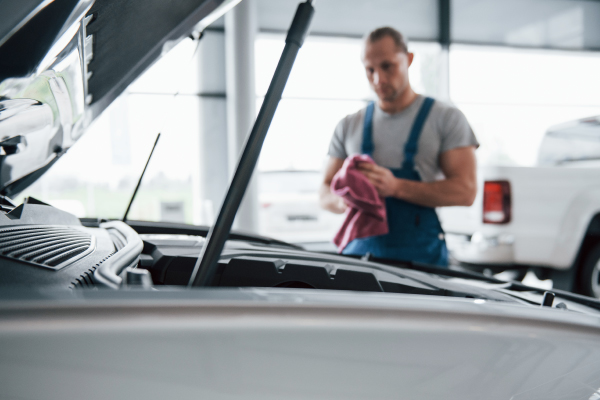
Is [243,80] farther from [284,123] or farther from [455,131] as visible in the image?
[455,131]

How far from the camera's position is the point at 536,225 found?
329 centimetres

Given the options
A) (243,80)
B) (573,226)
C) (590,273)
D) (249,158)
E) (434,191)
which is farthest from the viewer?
(243,80)

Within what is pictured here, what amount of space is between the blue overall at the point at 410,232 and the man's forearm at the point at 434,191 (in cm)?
8

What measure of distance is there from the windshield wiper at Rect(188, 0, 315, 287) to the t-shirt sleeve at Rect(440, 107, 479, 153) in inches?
47.5

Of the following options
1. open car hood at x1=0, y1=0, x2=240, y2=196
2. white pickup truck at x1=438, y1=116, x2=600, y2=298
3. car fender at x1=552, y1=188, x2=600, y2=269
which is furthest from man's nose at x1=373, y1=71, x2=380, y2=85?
car fender at x1=552, y1=188, x2=600, y2=269

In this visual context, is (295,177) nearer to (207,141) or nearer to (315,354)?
(207,141)

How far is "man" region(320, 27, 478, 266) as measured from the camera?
5.99 feet

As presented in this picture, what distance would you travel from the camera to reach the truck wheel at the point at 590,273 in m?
3.62

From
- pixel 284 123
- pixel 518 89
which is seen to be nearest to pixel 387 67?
pixel 284 123

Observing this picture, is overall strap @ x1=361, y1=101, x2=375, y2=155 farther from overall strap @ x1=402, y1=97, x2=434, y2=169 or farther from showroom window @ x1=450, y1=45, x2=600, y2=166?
showroom window @ x1=450, y1=45, x2=600, y2=166

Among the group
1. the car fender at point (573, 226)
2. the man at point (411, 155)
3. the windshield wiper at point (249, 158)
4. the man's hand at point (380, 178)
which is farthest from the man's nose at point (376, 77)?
the car fender at point (573, 226)

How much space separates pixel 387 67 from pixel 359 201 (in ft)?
1.90

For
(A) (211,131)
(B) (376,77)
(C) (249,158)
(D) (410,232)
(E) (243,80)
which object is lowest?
(D) (410,232)

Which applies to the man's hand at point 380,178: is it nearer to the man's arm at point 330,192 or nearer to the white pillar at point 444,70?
the man's arm at point 330,192
